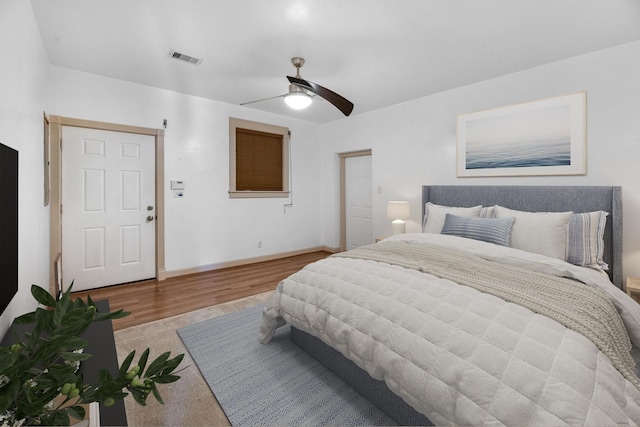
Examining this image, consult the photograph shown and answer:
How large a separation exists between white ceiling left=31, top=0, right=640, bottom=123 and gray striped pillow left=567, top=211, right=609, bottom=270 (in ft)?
5.07

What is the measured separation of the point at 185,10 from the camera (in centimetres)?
222

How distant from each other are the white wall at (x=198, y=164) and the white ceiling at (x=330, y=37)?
26cm

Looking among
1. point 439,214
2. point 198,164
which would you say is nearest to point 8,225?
point 198,164

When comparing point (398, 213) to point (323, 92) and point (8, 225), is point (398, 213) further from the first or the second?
point (8, 225)

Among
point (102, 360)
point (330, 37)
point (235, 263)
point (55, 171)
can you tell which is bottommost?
point (235, 263)

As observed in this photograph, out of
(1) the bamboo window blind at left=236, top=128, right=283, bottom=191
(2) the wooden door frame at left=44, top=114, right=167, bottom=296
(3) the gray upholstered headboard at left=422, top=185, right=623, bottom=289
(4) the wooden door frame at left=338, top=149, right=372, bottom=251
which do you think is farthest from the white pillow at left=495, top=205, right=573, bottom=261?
(2) the wooden door frame at left=44, top=114, right=167, bottom=296

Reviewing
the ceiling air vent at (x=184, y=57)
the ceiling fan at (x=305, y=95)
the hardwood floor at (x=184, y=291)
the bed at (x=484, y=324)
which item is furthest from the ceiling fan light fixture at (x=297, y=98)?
the hardwood floor at (x=184, y=291)

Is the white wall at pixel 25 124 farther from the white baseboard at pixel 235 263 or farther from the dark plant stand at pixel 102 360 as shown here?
the white baseboard at pixel 235 263

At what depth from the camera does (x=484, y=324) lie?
1314 mm

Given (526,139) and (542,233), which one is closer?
(542,233)

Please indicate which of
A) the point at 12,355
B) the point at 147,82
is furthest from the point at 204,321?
the point at 147,82

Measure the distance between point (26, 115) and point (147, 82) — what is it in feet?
6.23

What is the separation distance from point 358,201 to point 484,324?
13.6 ft

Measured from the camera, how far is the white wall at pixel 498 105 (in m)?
2.68
